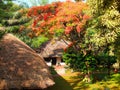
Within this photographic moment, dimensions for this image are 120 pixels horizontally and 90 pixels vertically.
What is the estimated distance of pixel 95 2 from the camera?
789 inches

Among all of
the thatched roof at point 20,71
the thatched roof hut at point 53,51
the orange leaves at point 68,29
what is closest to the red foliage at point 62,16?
the orange leaves at point 68,29

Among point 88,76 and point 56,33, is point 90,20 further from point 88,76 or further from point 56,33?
point 88,76

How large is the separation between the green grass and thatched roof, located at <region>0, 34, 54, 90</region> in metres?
5.16

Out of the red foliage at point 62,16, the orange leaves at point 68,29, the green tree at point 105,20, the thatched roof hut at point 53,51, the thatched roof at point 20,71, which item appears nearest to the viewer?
the thatched roof at point 20,71

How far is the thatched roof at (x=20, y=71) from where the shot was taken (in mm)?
15328

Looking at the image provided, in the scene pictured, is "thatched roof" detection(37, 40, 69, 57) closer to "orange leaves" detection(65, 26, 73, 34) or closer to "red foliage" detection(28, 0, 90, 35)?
"red foliage" detection(28, 0, 90, 35)

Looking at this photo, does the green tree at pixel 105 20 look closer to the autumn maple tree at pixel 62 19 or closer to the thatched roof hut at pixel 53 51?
the autumn maple tree at pixel 62 19

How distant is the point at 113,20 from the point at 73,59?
352 inches

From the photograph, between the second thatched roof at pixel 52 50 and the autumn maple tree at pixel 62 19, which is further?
the second thatched roof at pixel 52 50

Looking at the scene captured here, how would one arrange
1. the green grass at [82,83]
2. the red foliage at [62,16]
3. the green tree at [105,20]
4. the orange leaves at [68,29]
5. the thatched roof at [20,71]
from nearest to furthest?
1. the thatched roof at [20,71]
2. the green tree at [105,20]
3. the green grass at [82,83]
4. the orange leaves at [68,29]
5. the red foliage at [62,16]

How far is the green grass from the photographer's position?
76.6 ft

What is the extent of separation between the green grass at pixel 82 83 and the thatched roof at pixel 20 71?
16.9 feet

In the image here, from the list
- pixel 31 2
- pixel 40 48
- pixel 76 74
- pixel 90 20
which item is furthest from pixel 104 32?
pixel 31 2

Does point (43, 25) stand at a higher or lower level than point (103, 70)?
higher
